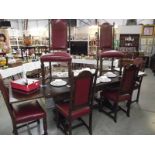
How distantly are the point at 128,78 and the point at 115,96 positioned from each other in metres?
0.37

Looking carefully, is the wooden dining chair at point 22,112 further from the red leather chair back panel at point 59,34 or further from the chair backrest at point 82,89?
the red leather chair back panel at point 59,34

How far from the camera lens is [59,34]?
305cm

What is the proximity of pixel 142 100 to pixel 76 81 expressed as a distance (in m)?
2.43

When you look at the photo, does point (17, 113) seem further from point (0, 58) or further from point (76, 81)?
point (0, 58)

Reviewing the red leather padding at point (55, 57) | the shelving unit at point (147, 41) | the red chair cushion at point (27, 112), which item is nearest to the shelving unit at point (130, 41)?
the shelving unit at point (147, 41)

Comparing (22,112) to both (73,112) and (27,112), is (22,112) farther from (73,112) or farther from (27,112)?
(73,112)

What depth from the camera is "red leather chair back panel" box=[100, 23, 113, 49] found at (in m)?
3.47

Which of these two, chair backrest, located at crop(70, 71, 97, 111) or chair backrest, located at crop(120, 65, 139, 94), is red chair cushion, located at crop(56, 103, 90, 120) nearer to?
chair backrest, located at crop(70, 71, 97, 111)

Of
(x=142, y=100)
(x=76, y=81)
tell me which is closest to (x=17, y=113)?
(x=76, y=81)

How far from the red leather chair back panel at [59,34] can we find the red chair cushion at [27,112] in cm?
131

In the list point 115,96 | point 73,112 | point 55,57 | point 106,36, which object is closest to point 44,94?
point 73,112

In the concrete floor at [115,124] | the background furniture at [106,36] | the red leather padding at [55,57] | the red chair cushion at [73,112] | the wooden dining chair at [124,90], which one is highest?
the background furniture at [106,36]

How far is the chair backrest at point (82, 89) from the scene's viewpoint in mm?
1963

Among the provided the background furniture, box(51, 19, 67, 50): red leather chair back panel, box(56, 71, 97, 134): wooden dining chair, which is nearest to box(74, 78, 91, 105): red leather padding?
box(56, 71, 97, 134): wooden dining chair
